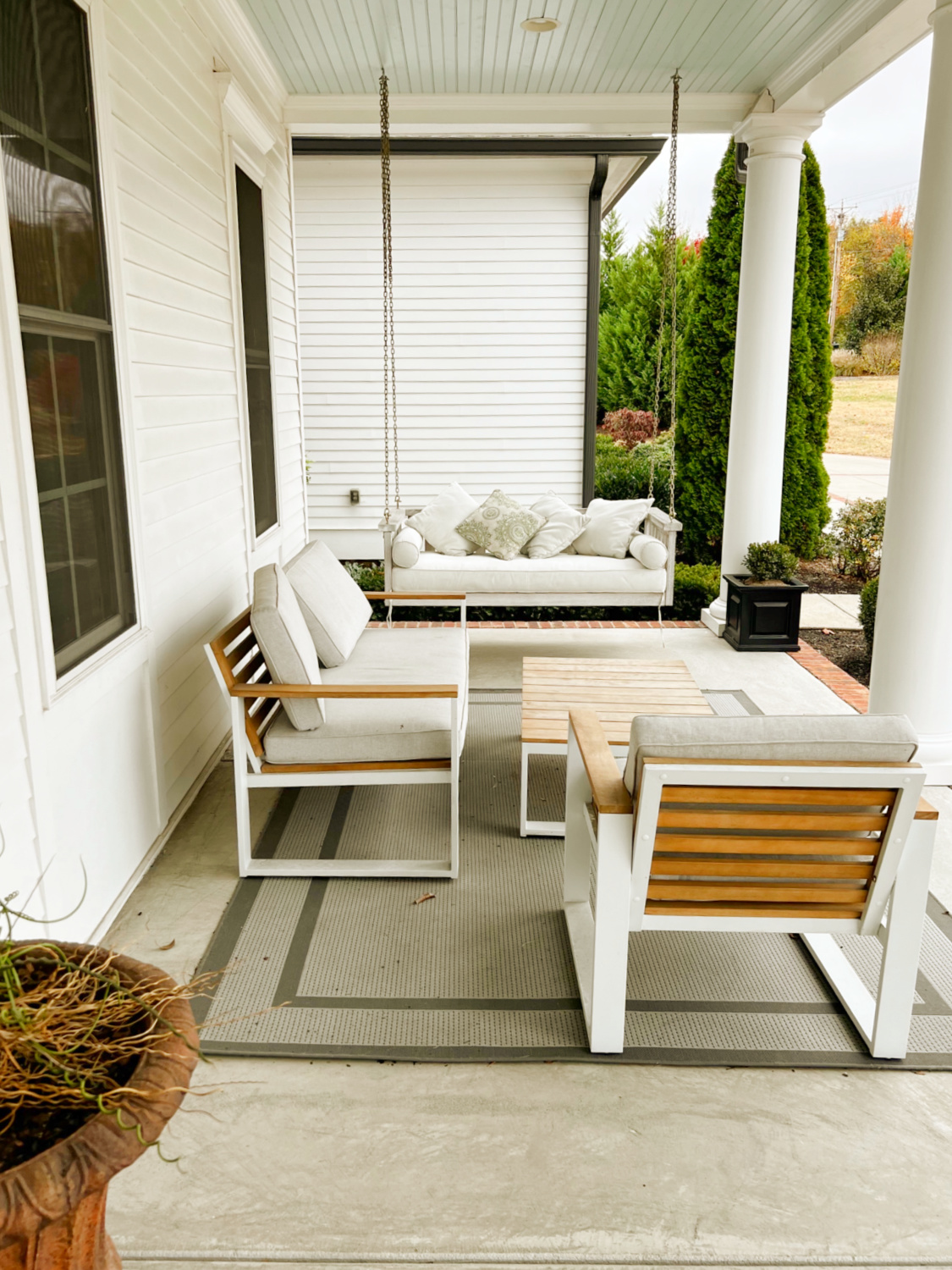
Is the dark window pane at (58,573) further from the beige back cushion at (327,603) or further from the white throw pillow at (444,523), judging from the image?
the white throw pillow at (444,523)

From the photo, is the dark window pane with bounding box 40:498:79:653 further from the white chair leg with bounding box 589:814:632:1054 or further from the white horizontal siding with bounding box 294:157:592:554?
the white horizontal siding with bounding box 294:157:592:554

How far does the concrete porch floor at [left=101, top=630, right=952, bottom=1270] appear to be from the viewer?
1.82 metres

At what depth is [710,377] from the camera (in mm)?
8414

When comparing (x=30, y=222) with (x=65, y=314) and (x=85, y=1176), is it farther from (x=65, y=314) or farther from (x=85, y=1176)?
(x=85, y=1176)

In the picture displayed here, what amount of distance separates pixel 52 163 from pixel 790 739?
7.62 ft

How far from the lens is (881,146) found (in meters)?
15.5

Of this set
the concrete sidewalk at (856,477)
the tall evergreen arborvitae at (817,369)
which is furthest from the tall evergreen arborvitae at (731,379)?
the concrete sidewalk at (856,477)

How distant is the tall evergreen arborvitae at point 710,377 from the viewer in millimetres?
8094

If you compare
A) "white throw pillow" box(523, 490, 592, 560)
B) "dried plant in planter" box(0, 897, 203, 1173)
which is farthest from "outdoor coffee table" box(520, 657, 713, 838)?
"dried plant in planter" box(0, 897, 203, 1173)

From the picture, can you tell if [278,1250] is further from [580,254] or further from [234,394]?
[580,254]

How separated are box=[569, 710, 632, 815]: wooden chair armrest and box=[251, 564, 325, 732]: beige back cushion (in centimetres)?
88

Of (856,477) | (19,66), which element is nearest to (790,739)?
(19,66)

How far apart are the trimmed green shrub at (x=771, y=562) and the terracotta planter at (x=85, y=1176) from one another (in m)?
5.22

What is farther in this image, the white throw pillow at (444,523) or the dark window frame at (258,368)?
the white throw pillow at (444,523)
